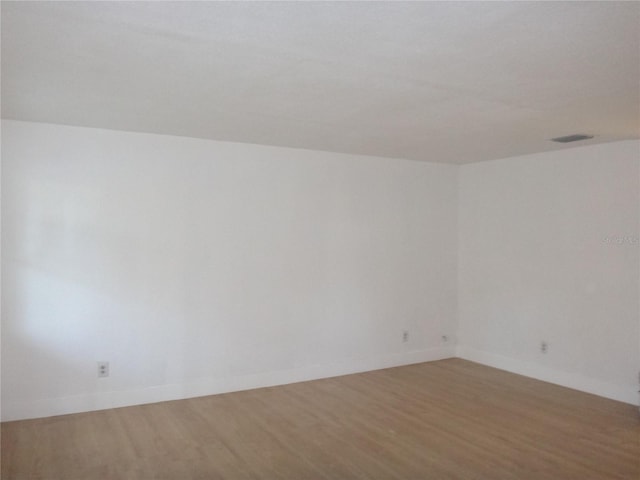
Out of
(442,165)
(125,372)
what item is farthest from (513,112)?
(125,372)

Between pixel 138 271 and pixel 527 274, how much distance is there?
159 inches

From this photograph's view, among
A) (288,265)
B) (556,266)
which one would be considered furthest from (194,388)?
(556,266)

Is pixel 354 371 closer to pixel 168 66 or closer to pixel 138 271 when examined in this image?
pixel 138 271

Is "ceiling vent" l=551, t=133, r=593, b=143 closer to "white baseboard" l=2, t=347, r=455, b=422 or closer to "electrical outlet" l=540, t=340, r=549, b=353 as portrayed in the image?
"electrical outlet" l=540, t=340, r=549, b=353

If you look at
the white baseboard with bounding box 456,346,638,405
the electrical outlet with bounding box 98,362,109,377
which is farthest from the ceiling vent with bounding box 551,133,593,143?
the electrical outlet with bounding box 98,362,109,377

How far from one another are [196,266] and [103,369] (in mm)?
1173

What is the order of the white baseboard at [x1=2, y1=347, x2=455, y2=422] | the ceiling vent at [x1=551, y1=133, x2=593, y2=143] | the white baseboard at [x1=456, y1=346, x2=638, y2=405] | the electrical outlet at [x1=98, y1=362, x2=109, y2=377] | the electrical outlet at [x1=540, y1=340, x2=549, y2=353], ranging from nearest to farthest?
the white baseboard at [x1=2, y1=347, x2=455, y2=422], the electrical outlet at [x1=98, y1=362, x2=109, y2=377], the ceiling vent at [x1=551, y1=133, x2=593, y2=143], the white baseboard at [x1=456, y1=346, x2=638, y2=405], the electrical outlet at [x1=540, y1=340, x2=549, y2=353]

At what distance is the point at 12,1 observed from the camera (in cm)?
201

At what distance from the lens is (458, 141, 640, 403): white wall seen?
4.91 m

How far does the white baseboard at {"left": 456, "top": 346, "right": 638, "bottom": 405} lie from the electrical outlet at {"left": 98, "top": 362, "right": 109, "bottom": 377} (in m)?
4.12

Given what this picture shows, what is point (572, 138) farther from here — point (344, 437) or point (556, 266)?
point (344, 437)

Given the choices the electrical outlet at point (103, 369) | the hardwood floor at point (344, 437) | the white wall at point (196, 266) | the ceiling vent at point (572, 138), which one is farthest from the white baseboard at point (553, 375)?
the electrical outlet at point (103, 369)

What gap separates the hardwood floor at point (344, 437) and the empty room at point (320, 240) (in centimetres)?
2

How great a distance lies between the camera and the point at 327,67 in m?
2.75
